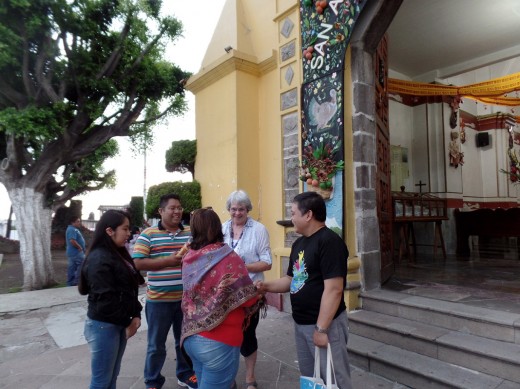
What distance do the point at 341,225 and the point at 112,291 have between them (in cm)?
287

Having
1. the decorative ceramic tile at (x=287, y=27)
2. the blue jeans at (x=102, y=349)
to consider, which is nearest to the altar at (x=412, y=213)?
the decorative ceramic tile at (x=287, y=27)

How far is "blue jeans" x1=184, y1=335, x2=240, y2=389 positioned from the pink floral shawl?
7 cm

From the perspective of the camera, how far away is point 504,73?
10.2 meters

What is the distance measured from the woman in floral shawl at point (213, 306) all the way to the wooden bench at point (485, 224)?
7.66 metres

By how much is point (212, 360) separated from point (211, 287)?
16.5 inches

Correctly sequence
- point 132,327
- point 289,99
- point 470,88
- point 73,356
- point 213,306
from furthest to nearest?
1. point 470,88
2. point 289,99
3. point 73,356
4. point 132,327
5. point 213,306

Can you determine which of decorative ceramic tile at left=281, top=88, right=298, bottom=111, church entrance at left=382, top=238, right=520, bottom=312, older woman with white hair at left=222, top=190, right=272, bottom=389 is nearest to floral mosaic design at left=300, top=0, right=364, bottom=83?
decorative ceramic tile at left=281, top=88, right=298, bottom=111

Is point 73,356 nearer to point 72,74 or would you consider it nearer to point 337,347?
point 337,347

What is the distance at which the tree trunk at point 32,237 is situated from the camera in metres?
8.59

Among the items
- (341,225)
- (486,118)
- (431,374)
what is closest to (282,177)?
(341,225)

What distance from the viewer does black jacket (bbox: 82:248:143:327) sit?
234 cm

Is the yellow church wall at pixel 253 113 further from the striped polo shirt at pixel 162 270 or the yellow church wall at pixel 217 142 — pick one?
the striped polo shirt at pixel 162 270

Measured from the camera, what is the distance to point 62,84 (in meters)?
8.24

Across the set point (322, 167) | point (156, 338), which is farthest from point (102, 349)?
point (322, 167)
